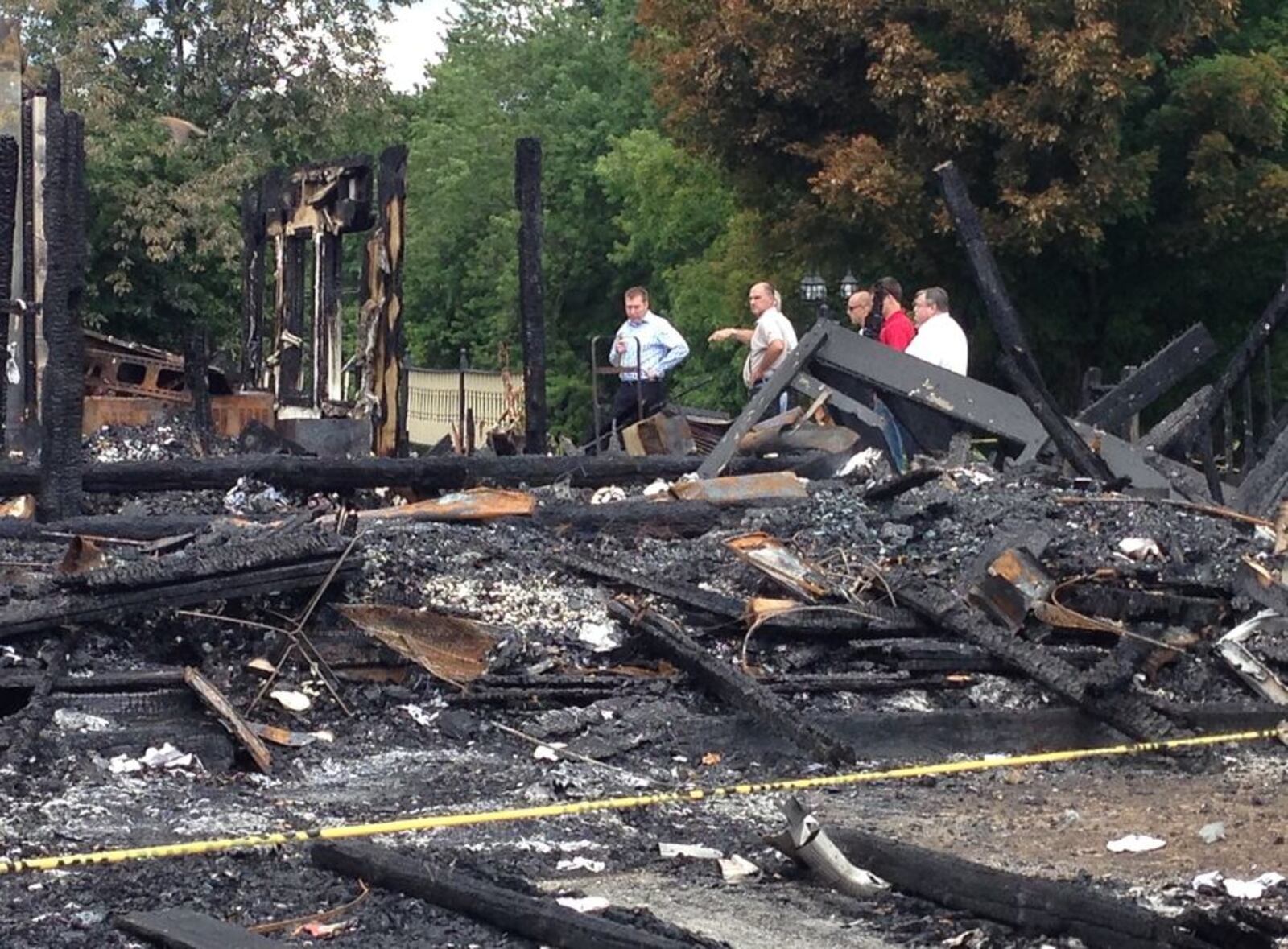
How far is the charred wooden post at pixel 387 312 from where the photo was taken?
50.3 ft

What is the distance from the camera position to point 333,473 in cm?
1134

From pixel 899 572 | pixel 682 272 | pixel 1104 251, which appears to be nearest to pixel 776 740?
pixel 899 572

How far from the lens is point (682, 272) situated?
3222cm

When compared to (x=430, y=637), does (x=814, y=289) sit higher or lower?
higher

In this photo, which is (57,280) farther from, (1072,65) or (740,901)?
(1072,65)

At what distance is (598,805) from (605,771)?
529 millimetres

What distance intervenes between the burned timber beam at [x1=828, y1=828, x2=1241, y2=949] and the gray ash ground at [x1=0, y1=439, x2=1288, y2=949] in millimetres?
62

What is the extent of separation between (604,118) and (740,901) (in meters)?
40.5

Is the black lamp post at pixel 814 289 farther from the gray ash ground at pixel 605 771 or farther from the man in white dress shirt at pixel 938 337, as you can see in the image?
the gray ash ground at pixel 605 771

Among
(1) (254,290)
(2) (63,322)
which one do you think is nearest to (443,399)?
(1) (254,290)

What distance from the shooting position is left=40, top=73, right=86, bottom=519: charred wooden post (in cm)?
930

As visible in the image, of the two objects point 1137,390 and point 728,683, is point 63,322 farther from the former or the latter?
point 1137,390

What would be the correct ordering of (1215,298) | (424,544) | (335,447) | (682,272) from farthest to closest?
(682,272)
(1215,298)
(335,447)
(424,544)

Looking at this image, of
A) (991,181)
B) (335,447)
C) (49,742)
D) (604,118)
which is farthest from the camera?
(604,118)
